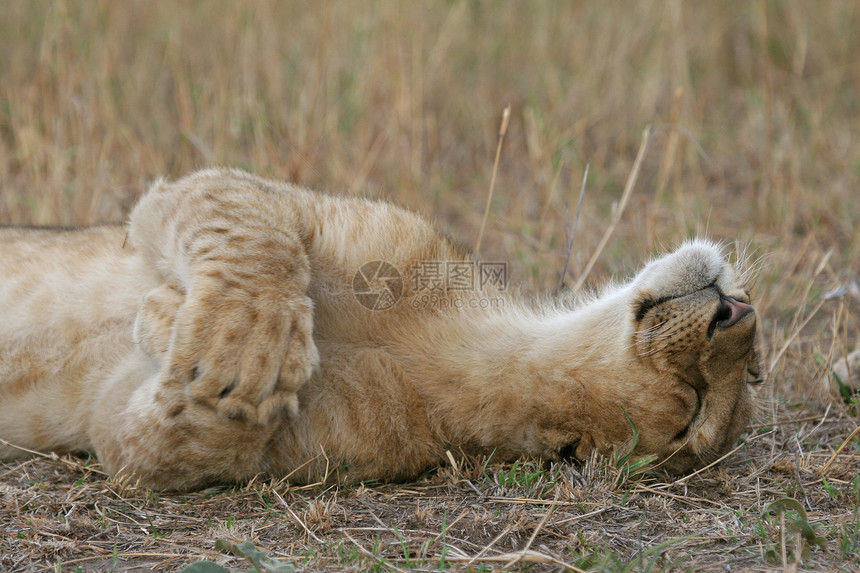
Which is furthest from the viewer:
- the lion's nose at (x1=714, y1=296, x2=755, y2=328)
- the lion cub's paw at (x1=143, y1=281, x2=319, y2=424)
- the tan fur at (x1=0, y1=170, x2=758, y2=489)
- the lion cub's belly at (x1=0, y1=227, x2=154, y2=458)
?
the lion cub's belly at (x1=0, y1=227, x2=154, y2=458)

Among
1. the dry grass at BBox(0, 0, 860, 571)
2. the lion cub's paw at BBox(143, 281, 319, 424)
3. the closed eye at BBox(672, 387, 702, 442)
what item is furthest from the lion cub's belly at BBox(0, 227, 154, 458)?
the closed eye at BBox(672, 387, 702, 442)

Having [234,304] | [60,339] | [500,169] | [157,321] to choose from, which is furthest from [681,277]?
[500,169]

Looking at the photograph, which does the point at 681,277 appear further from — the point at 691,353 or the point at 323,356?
the point at 323,356

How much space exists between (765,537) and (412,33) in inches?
176

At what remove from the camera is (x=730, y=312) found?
259cm

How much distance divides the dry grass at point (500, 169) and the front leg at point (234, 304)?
38cm

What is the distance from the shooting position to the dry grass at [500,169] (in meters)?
2.34

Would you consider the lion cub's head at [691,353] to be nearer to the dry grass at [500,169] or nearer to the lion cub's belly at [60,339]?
the dry grass at [500,169]

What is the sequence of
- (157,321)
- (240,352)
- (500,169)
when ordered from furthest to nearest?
(500,169) → (157,321) → (240,352)

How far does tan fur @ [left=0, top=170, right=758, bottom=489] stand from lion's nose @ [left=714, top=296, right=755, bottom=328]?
15mm

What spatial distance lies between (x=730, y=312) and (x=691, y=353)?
17 cm

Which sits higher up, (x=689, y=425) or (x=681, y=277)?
(x=681, y=277)

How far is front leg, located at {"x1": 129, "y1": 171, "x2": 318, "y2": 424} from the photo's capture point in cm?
232

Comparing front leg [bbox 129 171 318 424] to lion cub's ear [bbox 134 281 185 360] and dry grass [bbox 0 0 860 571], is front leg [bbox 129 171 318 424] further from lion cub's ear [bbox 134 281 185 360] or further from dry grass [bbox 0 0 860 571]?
dry grass [bbox 0 0 860 571]
